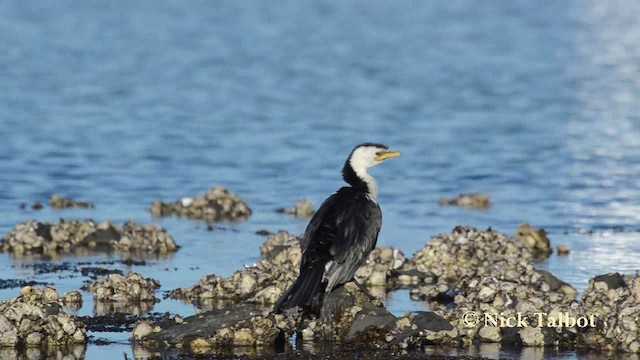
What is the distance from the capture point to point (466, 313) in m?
14.5

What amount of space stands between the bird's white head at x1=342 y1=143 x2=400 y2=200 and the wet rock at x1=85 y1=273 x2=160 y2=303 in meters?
2.43

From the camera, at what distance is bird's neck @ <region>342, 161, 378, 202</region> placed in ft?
52.2

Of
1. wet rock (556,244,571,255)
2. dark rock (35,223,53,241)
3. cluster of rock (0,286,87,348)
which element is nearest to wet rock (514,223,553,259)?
wet rock (556,244,571,255)

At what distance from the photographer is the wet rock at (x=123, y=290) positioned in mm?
16156

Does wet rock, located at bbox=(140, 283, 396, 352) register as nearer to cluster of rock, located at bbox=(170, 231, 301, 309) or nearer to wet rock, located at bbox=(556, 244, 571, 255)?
cluster of rock, located at bbox=(170, 231, 301, 309)

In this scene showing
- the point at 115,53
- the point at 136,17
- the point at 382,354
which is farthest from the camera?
the point at 136,17

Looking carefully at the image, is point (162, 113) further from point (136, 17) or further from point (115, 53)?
point (136, 17)

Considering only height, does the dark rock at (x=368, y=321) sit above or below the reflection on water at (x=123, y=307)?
below

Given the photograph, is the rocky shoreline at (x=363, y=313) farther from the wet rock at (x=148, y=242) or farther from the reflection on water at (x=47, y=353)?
the wet rock at (x=148, y=242)


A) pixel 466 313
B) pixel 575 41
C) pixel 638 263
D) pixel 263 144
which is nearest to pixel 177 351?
pixel 466 313

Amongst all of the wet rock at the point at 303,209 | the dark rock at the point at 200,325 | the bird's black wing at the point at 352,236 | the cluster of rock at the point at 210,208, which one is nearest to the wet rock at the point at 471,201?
the wet rock at the point at 303,209

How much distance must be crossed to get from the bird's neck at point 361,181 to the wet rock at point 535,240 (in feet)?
13.4

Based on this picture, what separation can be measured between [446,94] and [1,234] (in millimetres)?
22408

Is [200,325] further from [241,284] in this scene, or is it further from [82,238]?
[82,238]
